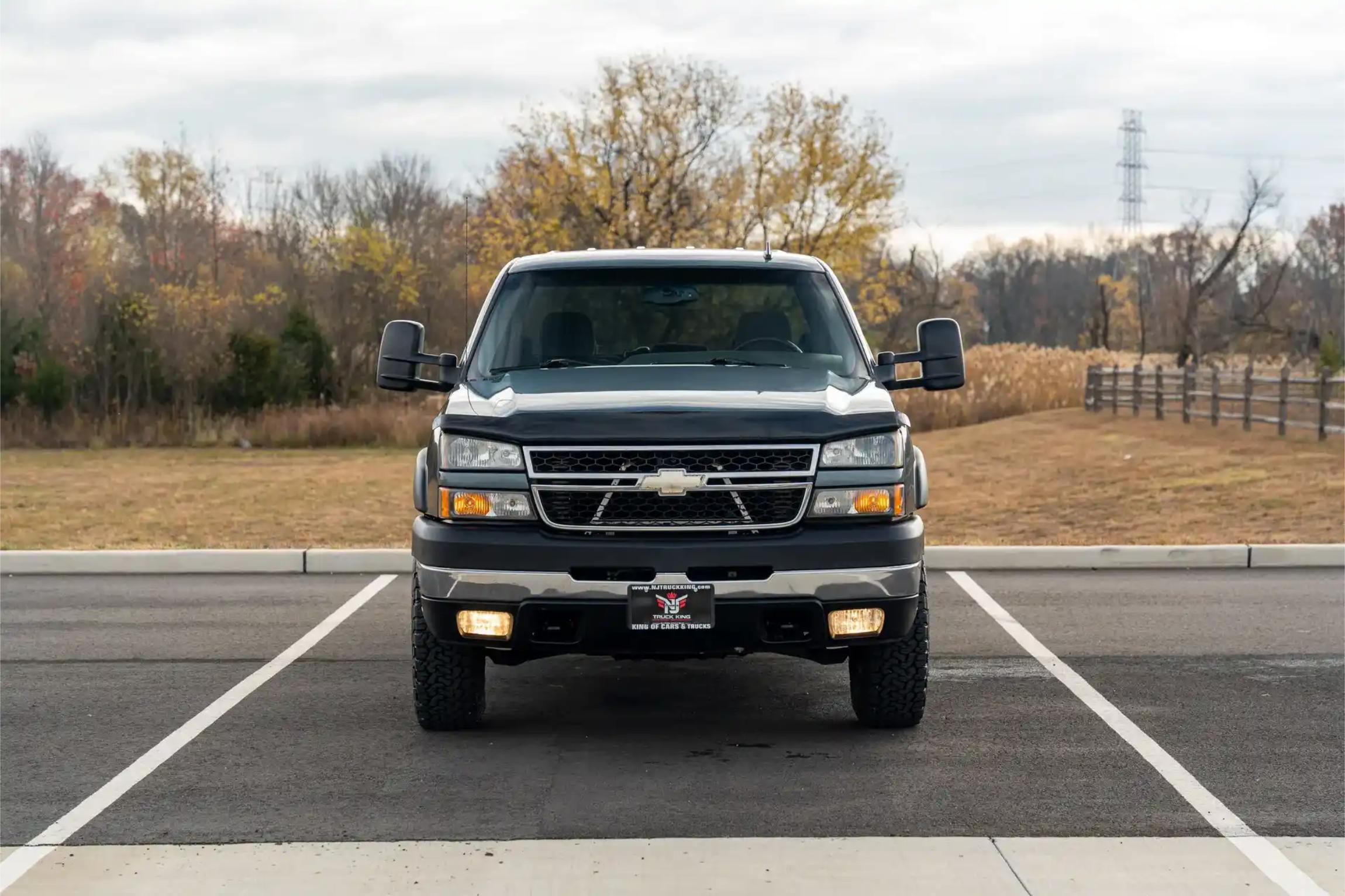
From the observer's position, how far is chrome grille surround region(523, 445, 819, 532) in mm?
6199

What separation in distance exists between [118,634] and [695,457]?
16.6 ft

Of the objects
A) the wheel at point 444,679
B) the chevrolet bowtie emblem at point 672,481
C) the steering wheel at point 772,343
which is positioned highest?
the steering wheel at point 772,343

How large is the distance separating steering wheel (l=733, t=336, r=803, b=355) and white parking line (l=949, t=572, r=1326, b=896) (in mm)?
2106

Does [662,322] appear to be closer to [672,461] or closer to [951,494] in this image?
[672,461]

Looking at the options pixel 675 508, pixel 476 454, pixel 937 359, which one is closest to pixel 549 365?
pixel 476 454

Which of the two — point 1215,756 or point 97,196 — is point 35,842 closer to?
point 1215,756

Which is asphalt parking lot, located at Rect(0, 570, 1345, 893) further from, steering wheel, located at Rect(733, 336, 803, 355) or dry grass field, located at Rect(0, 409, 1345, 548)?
dry grass field, located at Rect(0, 409, 1345, 548)

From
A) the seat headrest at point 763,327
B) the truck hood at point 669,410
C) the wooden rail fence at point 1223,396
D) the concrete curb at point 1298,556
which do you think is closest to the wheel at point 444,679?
the truck hood at point 669,410

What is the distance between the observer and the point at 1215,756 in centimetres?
653

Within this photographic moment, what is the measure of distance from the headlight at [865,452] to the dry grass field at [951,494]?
7.99 metres

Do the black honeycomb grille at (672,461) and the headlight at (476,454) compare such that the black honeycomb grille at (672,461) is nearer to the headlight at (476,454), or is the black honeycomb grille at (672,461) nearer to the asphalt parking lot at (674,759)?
the headlight at (476,454)

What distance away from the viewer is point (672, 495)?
6199 mm

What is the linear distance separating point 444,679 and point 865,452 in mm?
2010

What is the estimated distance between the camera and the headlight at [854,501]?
6266mm
